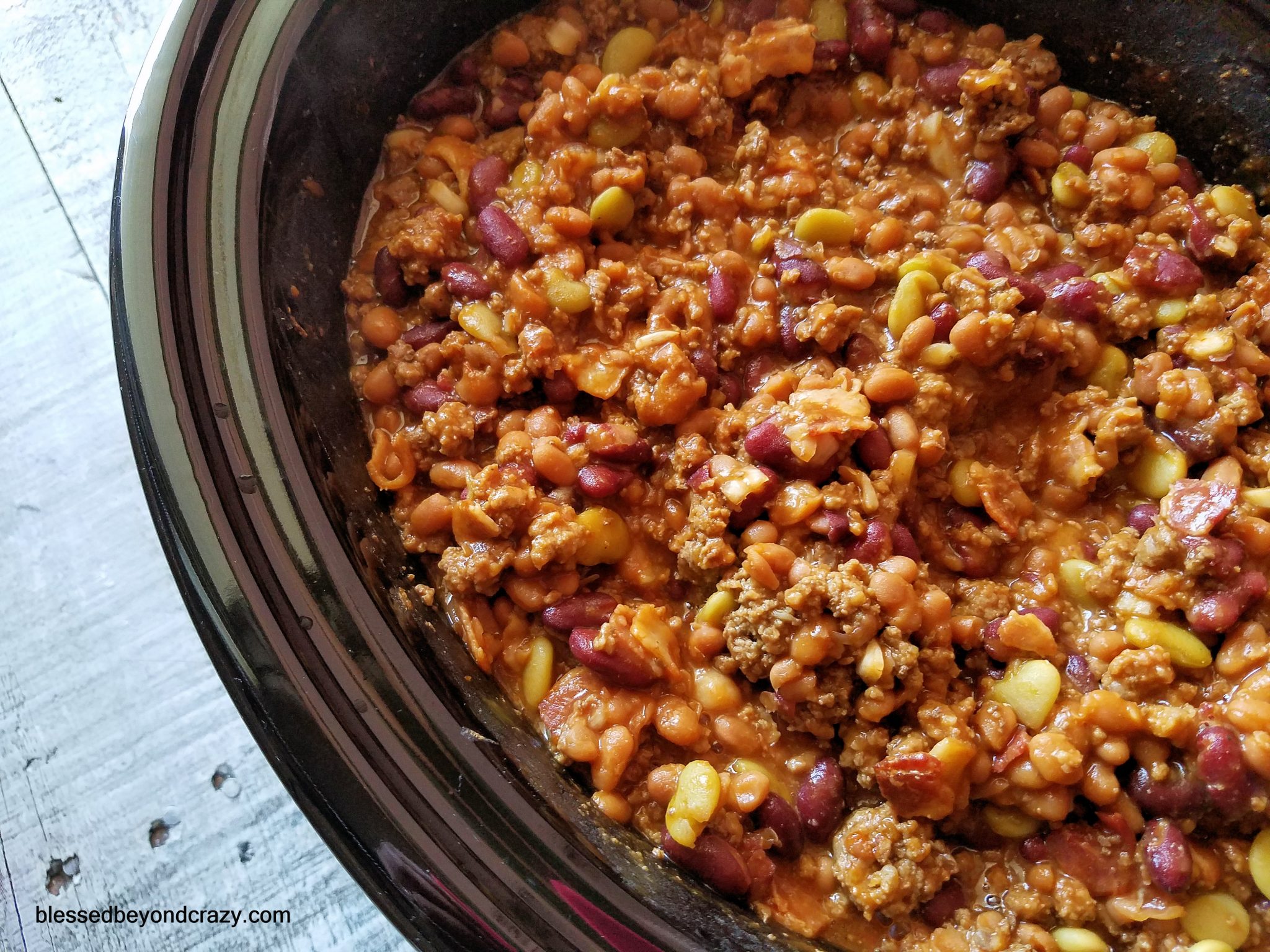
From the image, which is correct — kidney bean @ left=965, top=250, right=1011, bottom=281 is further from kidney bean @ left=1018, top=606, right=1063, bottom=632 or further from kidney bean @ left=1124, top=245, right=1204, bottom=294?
kidney bean @ left=1018, top=606, right=1063, bottom=632

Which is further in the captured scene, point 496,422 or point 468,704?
point 496,422

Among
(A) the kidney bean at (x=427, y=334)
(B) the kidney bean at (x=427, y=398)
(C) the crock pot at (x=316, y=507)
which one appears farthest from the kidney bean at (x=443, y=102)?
(B) the kidney bean at (x=427, y=398)

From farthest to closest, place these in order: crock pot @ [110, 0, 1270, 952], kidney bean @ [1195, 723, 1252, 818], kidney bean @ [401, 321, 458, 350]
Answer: kidney bean @ [401, 321, 458, 350] → kidney bean @ [1195, 723, 1252, 818] → crock pot @ [110, 0, 1270, 952]

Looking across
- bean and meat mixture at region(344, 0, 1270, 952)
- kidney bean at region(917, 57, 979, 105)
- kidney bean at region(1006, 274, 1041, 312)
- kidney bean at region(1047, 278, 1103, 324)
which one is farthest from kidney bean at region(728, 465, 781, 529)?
kidney bean at region(917, 57, 979, 105)

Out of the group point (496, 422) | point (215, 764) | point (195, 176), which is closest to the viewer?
point (195, 176)

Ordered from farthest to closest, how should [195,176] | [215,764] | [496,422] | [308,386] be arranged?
[215,764], [496,422], [308,386], [195,176]

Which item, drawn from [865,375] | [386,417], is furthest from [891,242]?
[386,417]

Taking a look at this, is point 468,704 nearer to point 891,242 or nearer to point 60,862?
point 60,862
